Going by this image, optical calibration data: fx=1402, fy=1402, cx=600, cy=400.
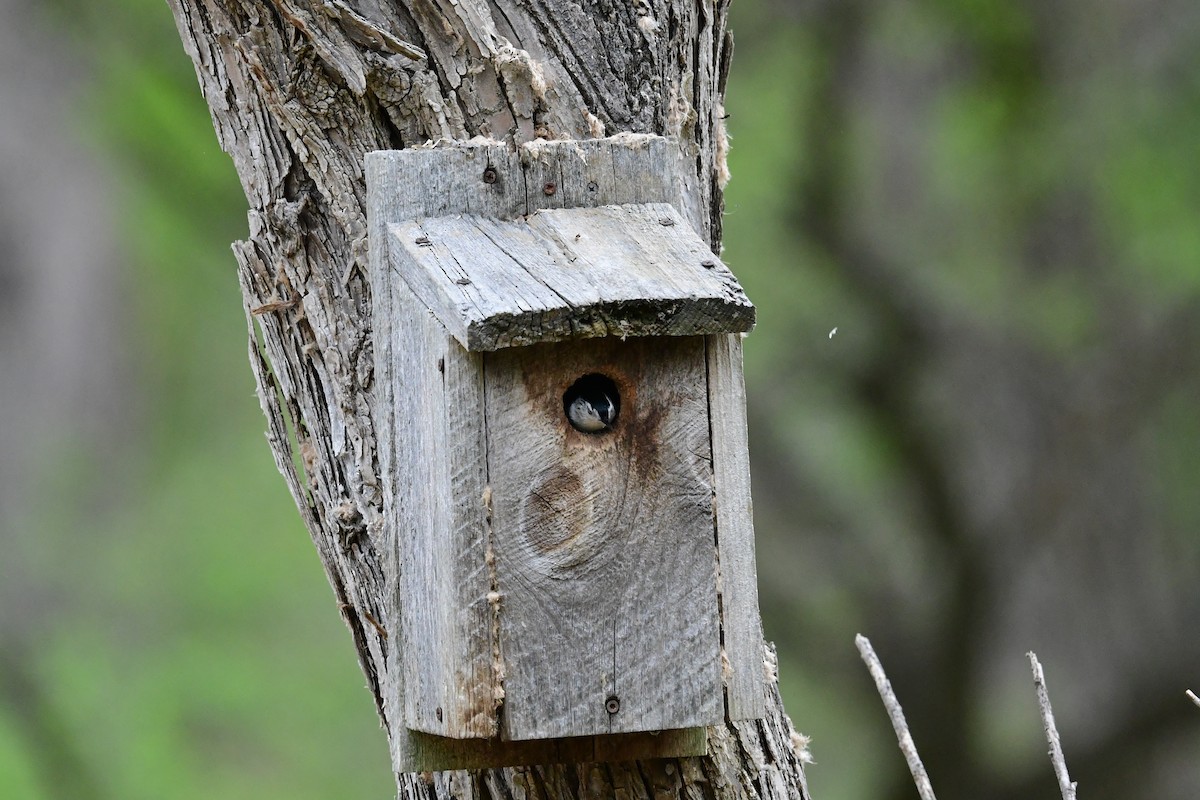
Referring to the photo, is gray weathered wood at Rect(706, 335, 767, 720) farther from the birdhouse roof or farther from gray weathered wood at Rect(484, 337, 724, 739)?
the birdhouse roof

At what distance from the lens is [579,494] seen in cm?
197

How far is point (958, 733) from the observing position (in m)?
7.39

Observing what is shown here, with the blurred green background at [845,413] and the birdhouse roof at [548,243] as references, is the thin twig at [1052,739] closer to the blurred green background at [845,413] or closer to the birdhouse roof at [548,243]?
the birdhouse roof at [548,243]

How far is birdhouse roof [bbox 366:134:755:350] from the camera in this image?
73.5 inches

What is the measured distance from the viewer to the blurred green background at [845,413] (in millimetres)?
7074

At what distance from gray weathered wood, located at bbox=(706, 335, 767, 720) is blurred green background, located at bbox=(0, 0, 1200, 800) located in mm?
4742

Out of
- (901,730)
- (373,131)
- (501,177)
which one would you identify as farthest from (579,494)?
(373,131)

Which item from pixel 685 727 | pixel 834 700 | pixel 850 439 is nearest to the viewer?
pixel 685 727

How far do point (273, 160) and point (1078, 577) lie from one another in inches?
257

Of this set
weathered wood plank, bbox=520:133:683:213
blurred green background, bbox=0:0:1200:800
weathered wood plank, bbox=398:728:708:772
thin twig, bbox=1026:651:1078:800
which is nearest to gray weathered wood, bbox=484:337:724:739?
weathered wood plank, bbox=398:728:708:772

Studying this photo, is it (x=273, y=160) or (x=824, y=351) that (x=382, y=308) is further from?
(x=824, y=351)

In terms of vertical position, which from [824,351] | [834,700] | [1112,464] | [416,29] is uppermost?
[416,29]

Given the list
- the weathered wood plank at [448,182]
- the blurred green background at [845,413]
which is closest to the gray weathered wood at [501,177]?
the weathered wood plank at [448,182]

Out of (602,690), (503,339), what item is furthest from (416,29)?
(602,690)
